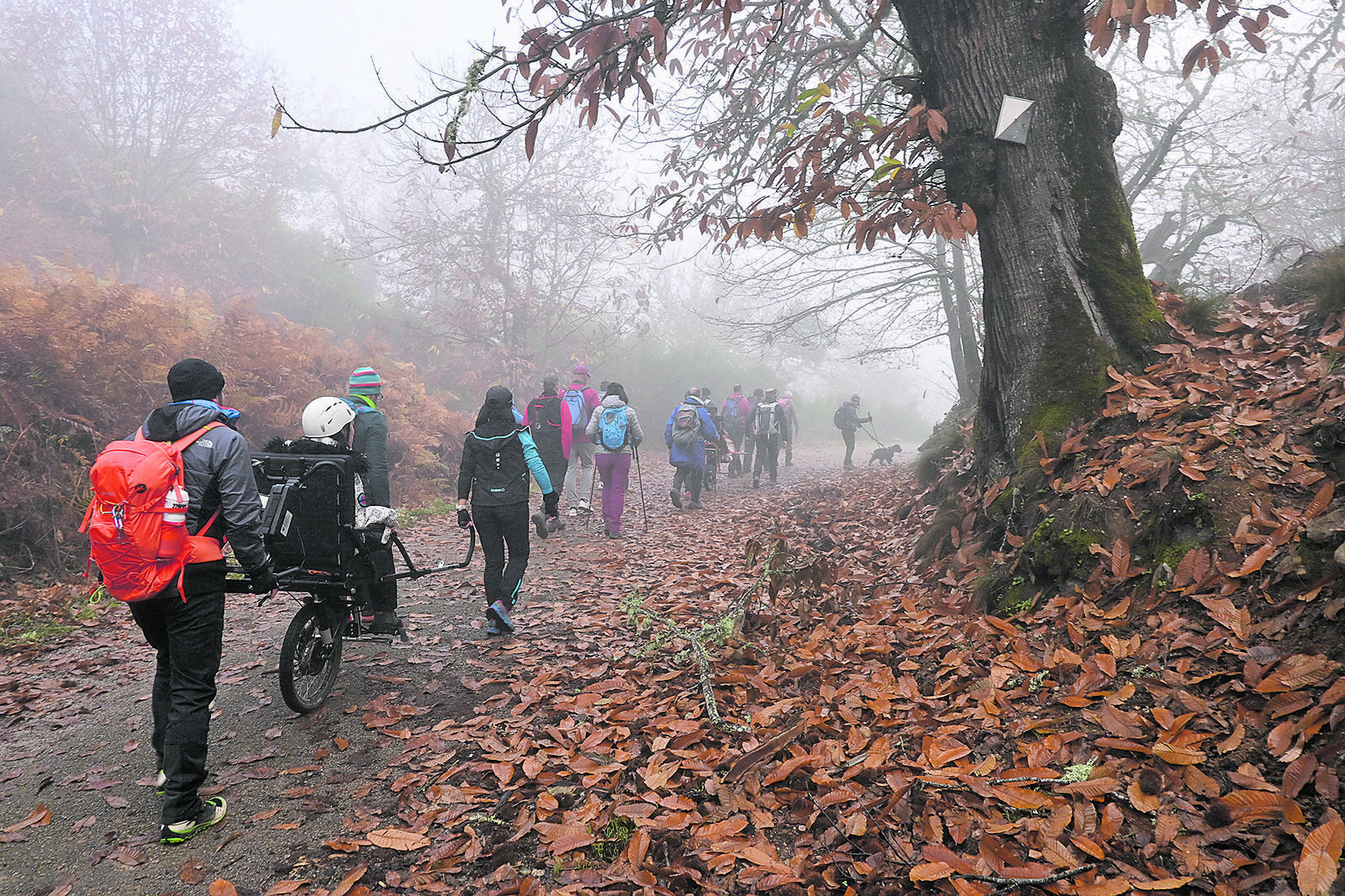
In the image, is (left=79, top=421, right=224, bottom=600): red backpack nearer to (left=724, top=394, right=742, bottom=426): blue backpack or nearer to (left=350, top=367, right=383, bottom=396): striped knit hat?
(left=350, top=367, right=383, bottom=396): striped knit hat

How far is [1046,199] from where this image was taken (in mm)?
4543

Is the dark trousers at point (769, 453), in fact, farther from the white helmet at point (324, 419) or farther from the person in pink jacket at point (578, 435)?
the white helmet at point (324, 419)

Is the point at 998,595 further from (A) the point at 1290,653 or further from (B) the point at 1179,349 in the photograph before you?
(B) the point at 1179,349

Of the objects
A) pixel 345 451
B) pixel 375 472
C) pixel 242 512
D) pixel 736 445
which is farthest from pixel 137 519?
pixel 736 445

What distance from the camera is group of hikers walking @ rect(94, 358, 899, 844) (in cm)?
299

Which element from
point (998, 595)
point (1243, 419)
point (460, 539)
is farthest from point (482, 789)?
point (460, 539)

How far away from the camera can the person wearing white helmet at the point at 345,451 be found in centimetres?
434

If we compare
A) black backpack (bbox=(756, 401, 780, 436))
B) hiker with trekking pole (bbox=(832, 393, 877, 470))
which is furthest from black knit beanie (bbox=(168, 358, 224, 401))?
hiker with trekking pole (bbox=(832, 393, 877, 470))

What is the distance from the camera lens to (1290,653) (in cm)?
244

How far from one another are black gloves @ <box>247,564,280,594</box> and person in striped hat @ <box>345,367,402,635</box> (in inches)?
46.1

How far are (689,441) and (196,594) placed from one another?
9.04m

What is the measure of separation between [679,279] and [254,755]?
34236 mm

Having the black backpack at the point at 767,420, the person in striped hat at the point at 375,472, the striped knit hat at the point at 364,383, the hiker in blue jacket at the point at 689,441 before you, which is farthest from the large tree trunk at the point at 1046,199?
the black backpack at the point at 767,420

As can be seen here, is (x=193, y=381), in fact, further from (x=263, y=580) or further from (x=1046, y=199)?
(x=1046, y=199)
